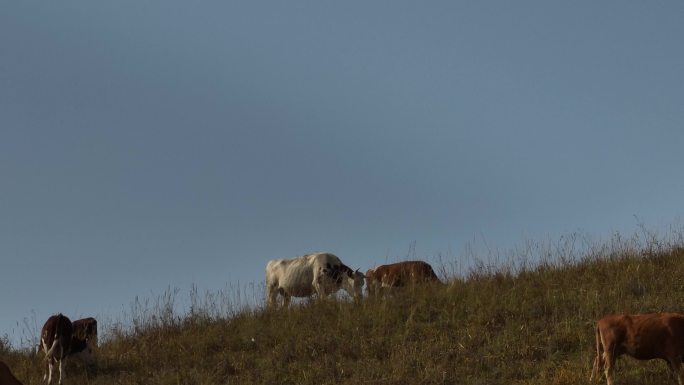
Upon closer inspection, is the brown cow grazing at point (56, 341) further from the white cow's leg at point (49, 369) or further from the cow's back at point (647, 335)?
the cow's back at point (647, 335)

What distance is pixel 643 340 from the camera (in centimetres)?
1063

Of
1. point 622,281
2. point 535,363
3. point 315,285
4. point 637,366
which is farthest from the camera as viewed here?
point 315,285

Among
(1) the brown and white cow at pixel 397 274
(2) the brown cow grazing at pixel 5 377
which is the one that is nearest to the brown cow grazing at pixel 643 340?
(2) the brown cow grazing at pixel 5 377

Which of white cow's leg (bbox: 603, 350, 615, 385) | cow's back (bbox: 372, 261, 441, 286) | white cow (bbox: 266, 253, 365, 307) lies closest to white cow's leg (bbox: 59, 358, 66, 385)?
white cow (bbox: 266, 253, 365, 307)

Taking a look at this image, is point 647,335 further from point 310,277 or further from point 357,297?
point 310,277

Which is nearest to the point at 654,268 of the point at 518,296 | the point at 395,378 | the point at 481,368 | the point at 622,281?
the point at 622,281

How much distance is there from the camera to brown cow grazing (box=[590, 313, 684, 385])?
10.6 m

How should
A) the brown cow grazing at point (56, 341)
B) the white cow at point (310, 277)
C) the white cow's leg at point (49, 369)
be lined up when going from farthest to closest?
the white cow at point (310, 277), the brown cow grazing at point (56, 341), the white cow's leg at point (49, 369)

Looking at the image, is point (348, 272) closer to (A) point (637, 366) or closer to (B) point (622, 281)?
(B) point (622, 281)

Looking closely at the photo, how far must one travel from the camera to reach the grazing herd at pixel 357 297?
10.6 metres

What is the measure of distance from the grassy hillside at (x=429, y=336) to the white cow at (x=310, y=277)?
413 centimetres

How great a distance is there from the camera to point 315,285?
21875mm

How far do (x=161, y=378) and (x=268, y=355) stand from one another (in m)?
1.86

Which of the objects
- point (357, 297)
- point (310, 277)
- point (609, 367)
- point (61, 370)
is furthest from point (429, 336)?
point (310, 277)
